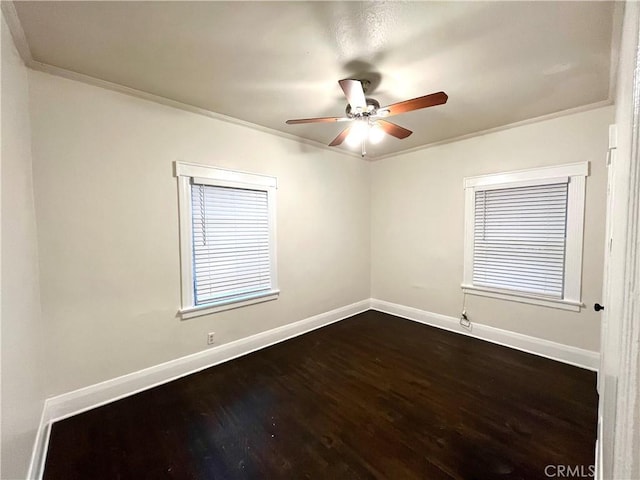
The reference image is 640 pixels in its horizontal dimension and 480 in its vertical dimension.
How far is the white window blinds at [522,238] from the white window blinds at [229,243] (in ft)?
8.84

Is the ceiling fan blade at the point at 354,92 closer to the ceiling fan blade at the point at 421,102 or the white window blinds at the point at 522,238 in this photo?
the ceiling fan blade at the point at 421,102

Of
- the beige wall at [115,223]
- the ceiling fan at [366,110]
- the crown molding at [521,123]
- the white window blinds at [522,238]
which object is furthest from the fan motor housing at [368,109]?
the white window blinds at [522,238]

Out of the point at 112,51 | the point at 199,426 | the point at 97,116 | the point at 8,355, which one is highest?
the point at 112,51

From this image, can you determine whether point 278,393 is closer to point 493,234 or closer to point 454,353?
point 454,353

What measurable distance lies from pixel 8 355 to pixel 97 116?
5.99ft

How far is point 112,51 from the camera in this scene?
185 centimetres

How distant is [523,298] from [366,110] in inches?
109

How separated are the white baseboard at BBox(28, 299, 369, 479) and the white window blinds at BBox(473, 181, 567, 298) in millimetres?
2517

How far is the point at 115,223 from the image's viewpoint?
2283mm

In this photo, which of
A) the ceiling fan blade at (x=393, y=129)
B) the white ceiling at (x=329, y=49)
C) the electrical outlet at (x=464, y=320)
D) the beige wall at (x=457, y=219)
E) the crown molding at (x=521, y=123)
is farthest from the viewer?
the electrical outlet at (x=464, y=320)

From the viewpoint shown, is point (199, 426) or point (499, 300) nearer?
point (199, 426)

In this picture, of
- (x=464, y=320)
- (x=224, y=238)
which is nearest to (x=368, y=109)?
(x=224, y=238)

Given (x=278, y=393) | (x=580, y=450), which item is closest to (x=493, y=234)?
(x=580, y=450)

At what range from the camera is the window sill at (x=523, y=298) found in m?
2.83
